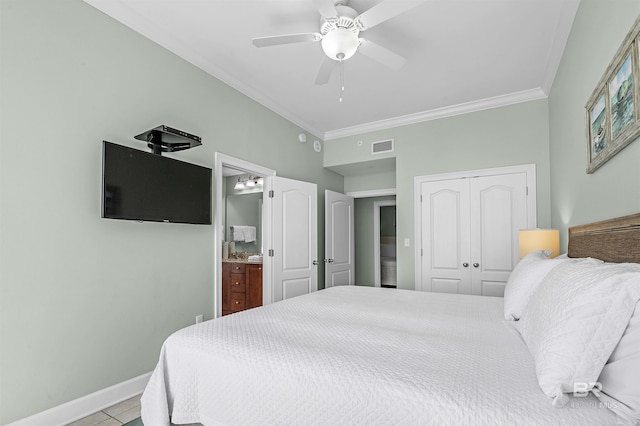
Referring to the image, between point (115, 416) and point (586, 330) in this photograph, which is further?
point (115, 416)

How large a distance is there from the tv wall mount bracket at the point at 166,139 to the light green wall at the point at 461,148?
266 cm

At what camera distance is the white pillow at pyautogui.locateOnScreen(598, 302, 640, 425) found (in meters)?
0.81

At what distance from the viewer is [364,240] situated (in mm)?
6270

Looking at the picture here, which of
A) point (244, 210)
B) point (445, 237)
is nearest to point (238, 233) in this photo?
point (244, 210)

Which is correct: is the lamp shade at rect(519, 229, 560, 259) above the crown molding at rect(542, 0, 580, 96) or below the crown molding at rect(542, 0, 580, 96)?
below

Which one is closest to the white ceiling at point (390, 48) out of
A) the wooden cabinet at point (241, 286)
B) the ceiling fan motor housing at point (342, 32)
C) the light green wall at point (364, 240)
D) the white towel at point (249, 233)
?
the ceiling fan motor housing at point (342, 32)

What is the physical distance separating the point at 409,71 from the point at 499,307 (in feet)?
7.50

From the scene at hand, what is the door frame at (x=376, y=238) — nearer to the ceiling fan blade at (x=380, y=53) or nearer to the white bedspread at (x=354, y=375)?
the ceiling fan blade at (x=380, y=53)

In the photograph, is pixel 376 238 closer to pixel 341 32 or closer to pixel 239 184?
pixel 239 184

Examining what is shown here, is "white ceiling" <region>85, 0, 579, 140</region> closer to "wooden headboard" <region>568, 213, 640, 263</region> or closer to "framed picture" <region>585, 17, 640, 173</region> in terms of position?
"framed picture" <region>585, 17, 640, 173</region>

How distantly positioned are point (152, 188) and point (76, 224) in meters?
0.51

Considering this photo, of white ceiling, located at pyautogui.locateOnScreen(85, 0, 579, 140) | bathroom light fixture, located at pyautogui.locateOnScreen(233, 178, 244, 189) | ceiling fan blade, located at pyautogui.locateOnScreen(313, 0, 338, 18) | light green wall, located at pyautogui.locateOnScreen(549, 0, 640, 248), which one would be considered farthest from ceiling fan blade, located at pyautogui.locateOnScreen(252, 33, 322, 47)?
bathroom light fixture, located at pyautogui.locateOnScreen(233, 178, 244, 189)

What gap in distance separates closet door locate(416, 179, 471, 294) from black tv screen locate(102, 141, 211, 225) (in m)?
2.70

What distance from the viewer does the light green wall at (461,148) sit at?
3.59 metres
